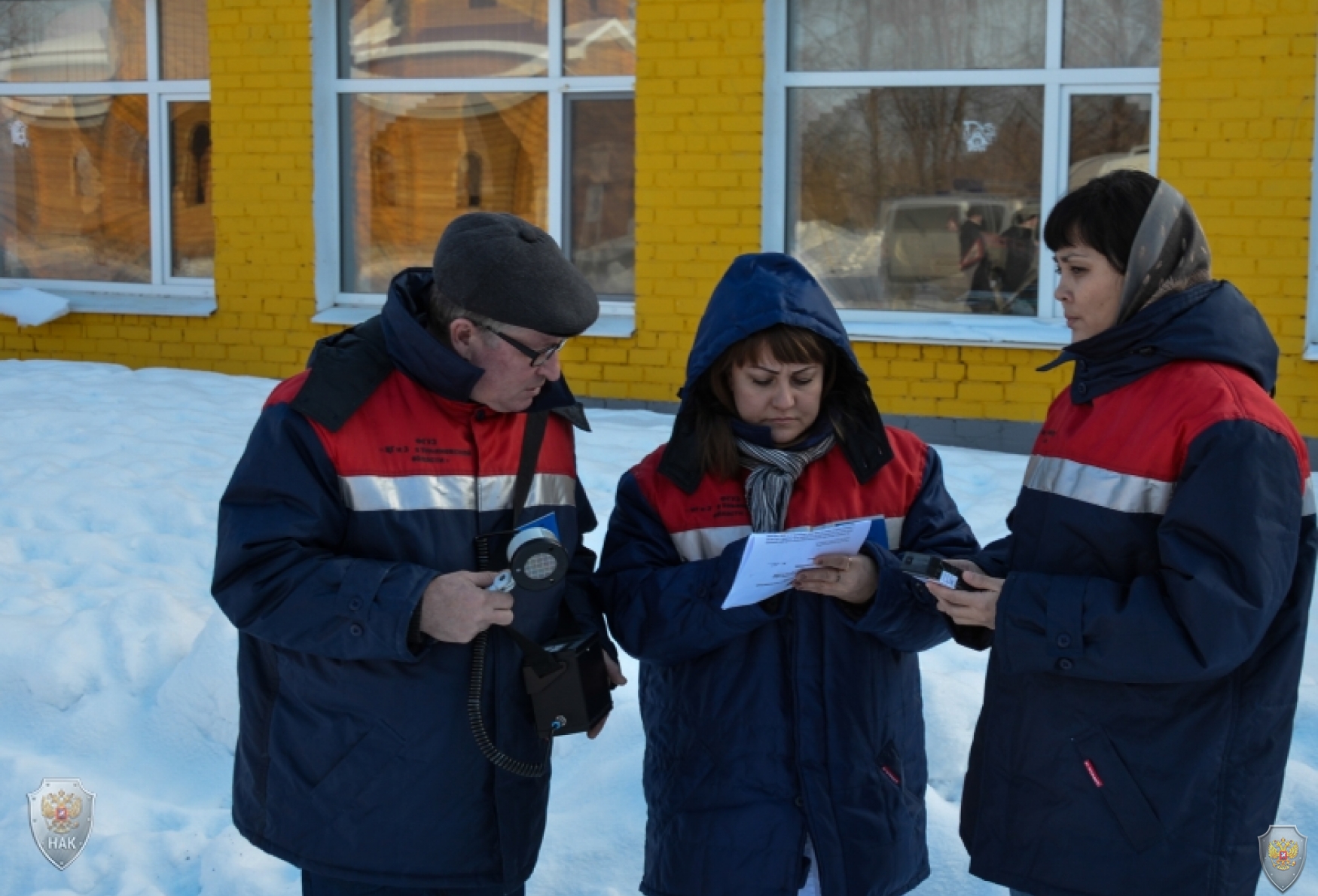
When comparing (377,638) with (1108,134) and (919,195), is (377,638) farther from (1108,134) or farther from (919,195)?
(1108,134)

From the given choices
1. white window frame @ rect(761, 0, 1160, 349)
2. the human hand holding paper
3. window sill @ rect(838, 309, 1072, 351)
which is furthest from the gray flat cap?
white window frame @ rect(761, 0, 1160, 349)

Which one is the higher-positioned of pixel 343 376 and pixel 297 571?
pixel 343 376

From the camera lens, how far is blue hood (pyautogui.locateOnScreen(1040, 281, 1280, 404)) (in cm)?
217

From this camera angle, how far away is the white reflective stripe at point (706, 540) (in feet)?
8.32

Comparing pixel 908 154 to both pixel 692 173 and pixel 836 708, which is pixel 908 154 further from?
pixel 836 708

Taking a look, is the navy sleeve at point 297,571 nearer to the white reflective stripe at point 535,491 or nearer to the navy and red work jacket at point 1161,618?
the white reflective stripe at point 535,491

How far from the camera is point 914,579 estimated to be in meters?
2.41

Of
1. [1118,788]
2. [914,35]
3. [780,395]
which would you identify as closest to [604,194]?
[914,35]

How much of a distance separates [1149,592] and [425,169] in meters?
7.07

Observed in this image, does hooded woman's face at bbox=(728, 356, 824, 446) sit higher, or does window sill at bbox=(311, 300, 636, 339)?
hooded woman's face at bbox=(728, 356, 824, 446)

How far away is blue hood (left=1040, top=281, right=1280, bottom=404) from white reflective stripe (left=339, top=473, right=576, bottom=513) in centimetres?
99

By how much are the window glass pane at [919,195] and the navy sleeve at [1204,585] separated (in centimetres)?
563

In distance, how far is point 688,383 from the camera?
8.42 feet

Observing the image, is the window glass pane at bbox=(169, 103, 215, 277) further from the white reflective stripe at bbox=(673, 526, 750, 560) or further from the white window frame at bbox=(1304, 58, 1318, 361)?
the white reflective stripe at bbox=(673, 526, 750, 560)
